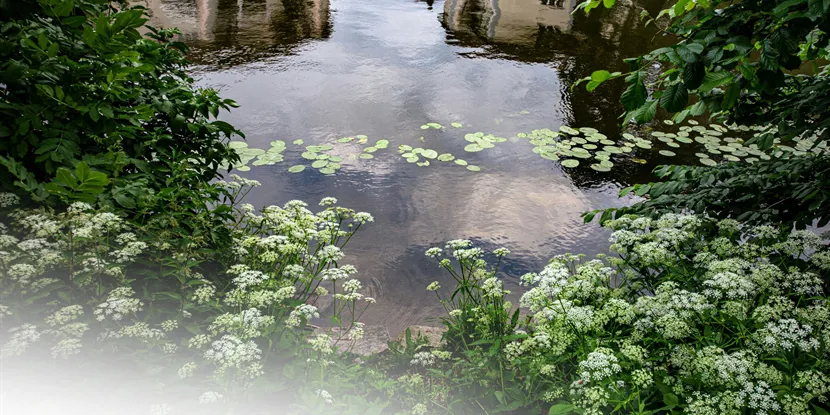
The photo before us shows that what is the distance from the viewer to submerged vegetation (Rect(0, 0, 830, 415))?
65.3 inches

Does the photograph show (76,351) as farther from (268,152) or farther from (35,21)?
(268,152)

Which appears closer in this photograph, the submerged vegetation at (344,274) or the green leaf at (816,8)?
the green leaf at (816,8)

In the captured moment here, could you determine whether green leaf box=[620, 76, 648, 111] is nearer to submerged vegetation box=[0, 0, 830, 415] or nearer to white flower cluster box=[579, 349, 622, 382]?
submerged vegetation box=[0, 0, 830, 415]

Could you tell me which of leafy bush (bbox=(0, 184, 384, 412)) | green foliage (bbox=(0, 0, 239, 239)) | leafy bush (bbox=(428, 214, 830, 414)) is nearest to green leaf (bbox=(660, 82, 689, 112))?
leafy bush (bbox=(428, 214, 830, 414))

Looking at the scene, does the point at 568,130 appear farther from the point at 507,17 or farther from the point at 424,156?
the point at 507,17

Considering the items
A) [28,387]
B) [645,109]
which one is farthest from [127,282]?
[645,109]

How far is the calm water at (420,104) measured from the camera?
13.7 ft

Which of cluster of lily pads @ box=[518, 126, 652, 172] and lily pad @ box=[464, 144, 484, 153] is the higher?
cluster of lily pads @ box=[518, 126, 652, 172]

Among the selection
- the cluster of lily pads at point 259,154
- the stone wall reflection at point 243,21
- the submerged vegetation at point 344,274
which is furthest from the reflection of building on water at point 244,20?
the submerged vegetation at point 344,274

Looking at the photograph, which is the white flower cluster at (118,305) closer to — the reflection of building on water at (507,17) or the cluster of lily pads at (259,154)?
the cluster of lily pads at (259,154)

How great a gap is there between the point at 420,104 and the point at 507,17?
4689 mm

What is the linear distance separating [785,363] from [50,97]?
2907 mm

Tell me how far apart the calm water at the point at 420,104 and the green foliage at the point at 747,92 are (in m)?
A: 1.60

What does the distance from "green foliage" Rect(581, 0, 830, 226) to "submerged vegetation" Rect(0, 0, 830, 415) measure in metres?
0.01
